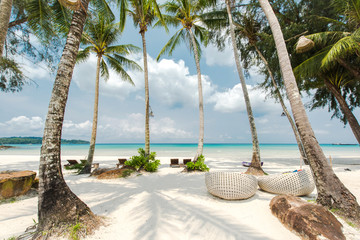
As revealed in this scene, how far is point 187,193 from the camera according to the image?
414 cm

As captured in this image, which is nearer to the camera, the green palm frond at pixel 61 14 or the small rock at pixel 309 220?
the small rock at pixel 309 220

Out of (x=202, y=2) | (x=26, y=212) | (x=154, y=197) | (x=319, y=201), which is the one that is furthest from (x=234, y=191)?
(x=202, y=2)

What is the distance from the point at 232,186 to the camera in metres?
3.47

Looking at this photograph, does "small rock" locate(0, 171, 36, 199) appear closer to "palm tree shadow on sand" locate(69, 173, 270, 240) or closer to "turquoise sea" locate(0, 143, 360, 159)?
"palm tree shadow on sand" locate(69, 173, 270, 240)

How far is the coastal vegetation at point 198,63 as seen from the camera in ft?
7.93

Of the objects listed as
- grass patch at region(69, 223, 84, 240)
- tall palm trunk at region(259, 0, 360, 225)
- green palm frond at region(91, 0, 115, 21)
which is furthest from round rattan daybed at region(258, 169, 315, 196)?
green palm frond at region(91, 0, 115, 21)

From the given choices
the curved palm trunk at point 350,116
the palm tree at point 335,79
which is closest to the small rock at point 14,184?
the palm tree at point 335,79

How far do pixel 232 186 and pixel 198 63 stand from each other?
7467 mm

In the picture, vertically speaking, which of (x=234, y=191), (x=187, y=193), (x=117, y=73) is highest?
(x=117, y=73)

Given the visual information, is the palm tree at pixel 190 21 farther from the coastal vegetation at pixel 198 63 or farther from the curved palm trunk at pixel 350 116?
the curved palm trunk at pixel 350 116

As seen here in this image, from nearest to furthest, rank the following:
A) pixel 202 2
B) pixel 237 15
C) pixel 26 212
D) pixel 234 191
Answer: pixel 26 212, pixel 234 191, pixel 202 2, pixel 237 15

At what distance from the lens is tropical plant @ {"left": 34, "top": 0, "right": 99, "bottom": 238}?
2250 mm

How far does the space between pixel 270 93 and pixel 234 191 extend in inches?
471

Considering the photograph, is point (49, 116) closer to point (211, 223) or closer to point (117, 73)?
point (211, 223)
